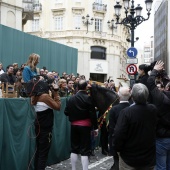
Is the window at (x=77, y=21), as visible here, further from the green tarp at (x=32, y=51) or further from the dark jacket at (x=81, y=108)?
the dark jacket at (x=81, y=108)

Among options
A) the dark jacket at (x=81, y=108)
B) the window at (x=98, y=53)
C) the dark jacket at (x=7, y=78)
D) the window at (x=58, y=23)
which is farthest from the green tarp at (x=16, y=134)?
the window at (x=58, y=23)

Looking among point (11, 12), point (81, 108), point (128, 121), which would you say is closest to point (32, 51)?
point (11, 12)

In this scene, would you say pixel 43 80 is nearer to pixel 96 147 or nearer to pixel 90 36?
pixel 96 147

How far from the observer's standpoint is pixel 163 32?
7494cm

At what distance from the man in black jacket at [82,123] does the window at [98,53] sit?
41886 millimetres

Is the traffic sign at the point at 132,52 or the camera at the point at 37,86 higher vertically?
the traffic sign at the point at 132,52

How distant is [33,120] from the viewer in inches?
309

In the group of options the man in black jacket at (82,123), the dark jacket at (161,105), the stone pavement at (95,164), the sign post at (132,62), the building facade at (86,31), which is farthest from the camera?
the building facade at (86,31)

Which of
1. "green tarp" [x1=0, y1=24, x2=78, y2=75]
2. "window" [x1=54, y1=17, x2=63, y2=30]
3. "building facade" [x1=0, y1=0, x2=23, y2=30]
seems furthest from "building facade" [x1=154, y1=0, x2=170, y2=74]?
"building facade" [x1=0, y1=0, x2=23, y2=30]

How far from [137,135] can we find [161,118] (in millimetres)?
1332

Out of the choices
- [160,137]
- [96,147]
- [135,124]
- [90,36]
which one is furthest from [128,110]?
[90,36]

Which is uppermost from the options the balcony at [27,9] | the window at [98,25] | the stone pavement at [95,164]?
the window at [98,25]

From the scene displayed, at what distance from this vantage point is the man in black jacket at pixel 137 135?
4.73 m

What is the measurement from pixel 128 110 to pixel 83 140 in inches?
121
